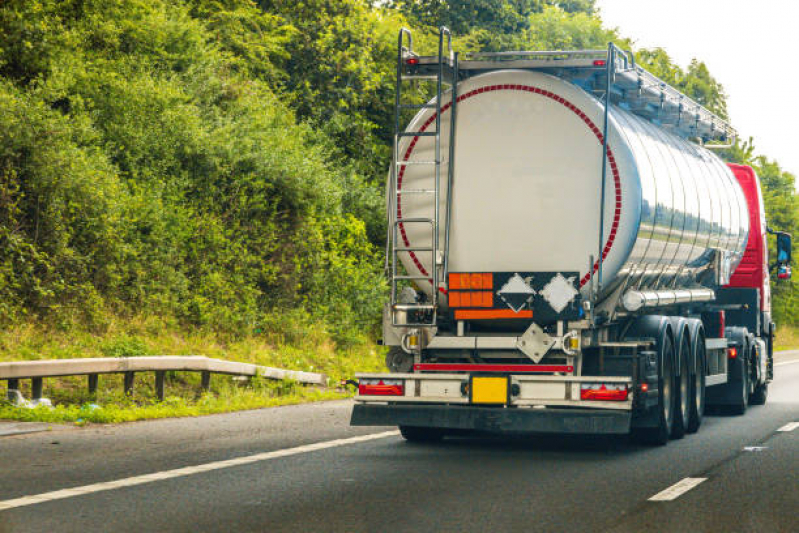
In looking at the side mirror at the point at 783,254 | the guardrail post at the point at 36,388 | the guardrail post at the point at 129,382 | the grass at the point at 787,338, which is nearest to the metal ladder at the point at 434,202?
the guardrail post at the point at 36,388

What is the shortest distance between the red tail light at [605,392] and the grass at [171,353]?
18.3 feet

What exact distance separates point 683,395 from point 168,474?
6324 mm

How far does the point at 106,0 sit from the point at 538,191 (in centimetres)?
1385

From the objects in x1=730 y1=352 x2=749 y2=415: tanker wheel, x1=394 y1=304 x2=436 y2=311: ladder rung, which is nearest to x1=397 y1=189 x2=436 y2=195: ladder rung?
x1=394 y1=304 x2=436 y2=311: ladder rung

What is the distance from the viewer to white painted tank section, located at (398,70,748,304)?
11.7 meters

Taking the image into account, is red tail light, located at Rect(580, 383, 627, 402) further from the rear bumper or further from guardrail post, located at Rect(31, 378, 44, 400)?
guardrail post, located at Rect(31, 378, 44, 400)

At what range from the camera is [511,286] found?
11.8 metres

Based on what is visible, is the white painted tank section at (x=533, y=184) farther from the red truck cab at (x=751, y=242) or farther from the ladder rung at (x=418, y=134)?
the red truck cab at (x=751, y=242)

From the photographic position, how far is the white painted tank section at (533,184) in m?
11.7

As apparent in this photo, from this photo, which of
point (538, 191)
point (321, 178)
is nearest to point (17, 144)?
point (321, 178)

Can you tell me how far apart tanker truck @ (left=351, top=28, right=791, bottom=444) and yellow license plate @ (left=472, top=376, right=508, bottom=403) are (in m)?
0.01

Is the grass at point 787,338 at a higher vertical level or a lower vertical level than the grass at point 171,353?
higher

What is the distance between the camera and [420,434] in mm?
12969

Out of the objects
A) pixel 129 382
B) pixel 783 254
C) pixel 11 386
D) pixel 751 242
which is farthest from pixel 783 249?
pixel 11 386
